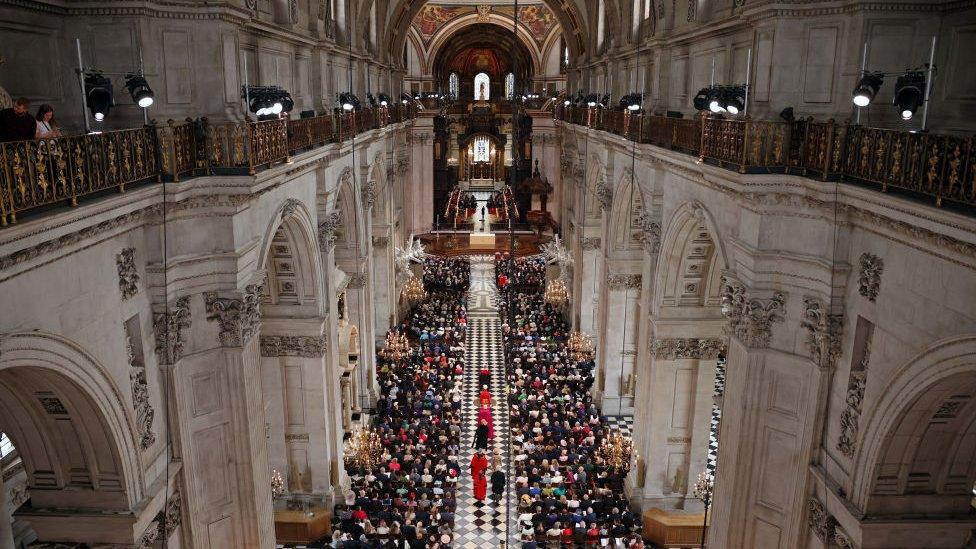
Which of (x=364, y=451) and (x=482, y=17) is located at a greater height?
(x=482, y=17)

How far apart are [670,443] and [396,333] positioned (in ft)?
43.5

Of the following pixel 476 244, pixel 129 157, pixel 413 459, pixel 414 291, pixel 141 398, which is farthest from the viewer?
pixel 476 244

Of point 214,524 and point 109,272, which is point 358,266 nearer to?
point 214,524

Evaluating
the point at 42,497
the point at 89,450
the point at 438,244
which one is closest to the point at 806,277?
the point at 89,450

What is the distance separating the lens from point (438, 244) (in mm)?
43750

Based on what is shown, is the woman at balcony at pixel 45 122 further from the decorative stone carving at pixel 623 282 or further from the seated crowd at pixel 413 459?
the decorative stone carving at pixel 623 282

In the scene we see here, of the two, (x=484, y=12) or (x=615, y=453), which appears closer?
(x=615, y=453)

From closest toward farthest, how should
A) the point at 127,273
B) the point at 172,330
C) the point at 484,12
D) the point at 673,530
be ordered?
the point at 127,273 < the point at 172,330 < the point at 673,530 < the point at 484,12

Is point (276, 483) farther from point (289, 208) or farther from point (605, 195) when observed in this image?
point (605, 195)

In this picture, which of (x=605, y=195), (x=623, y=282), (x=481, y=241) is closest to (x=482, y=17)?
(x=481, y=241)

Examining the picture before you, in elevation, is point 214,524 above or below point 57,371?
below

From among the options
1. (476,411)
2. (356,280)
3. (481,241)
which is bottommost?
(476,411)

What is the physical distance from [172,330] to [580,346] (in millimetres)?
18728

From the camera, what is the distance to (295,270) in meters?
14.8
